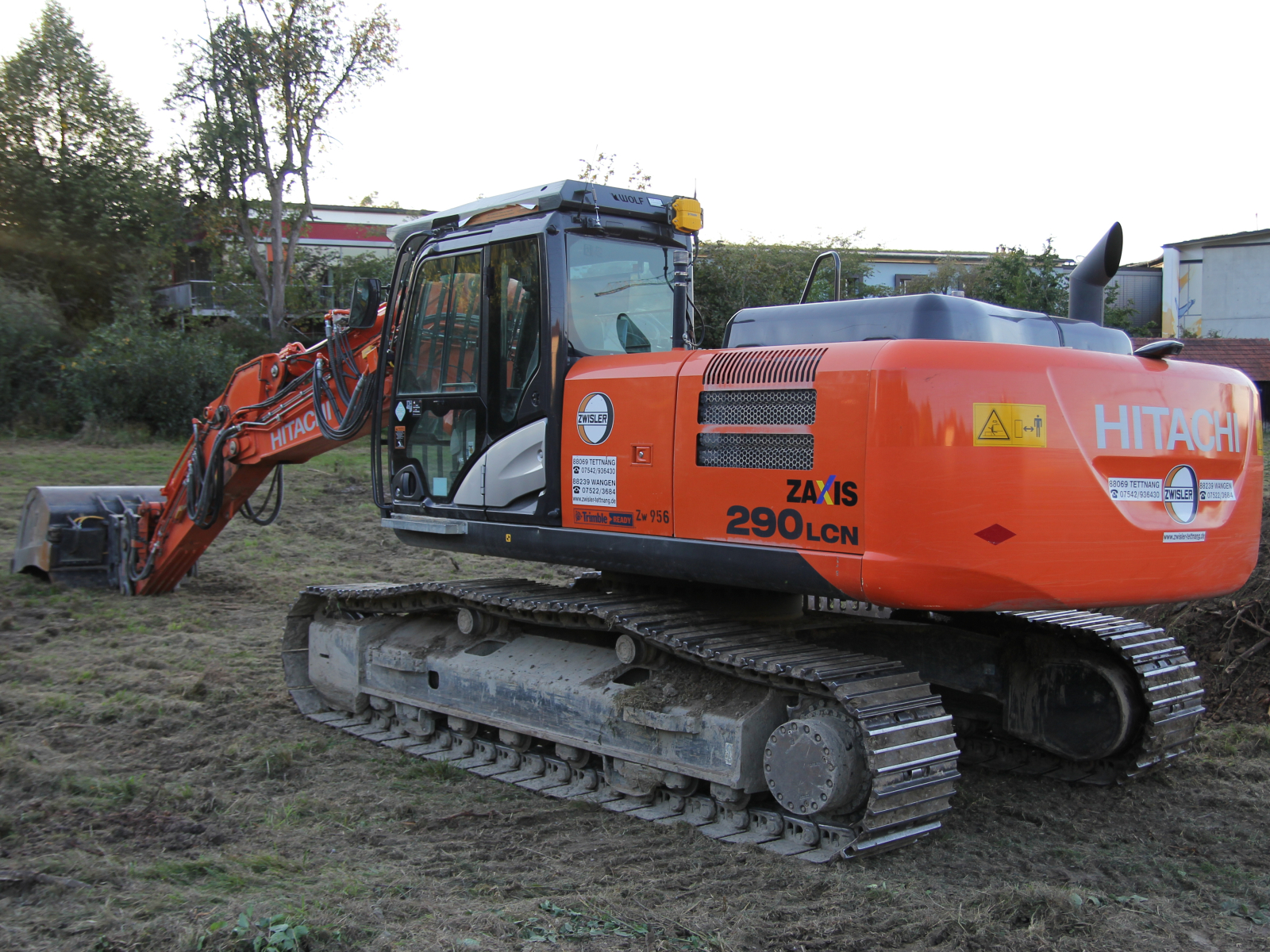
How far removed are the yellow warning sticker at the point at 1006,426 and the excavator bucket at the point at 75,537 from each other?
813 cm

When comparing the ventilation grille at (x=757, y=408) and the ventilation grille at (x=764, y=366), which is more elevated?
the ventilation grille at (x=764, y=366)

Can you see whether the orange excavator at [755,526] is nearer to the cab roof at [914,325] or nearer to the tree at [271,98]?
the cab roof at [914,325]

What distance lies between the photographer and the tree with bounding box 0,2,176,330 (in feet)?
87.9

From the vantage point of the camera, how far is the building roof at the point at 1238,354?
19.2 m

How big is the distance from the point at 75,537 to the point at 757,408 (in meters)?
7.68

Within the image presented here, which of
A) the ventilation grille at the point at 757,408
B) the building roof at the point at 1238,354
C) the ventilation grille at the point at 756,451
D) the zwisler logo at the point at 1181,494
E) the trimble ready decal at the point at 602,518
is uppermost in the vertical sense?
the building roof at the point at 1238,354

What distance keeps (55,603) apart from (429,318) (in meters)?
5.46

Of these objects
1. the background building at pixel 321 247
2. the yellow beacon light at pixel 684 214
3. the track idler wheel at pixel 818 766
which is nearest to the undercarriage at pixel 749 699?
the track idler wheel at pixel 818 766

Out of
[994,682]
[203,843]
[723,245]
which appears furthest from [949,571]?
[723,245]

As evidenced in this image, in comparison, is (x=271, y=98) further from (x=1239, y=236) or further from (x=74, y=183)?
(x=1239, y=236)

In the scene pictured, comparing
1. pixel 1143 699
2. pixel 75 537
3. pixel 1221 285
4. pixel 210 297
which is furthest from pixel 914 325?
pixel 1221 285

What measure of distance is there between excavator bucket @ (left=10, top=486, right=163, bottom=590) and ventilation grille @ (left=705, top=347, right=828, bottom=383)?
701 centimetres

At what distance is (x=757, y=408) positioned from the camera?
4398 mm

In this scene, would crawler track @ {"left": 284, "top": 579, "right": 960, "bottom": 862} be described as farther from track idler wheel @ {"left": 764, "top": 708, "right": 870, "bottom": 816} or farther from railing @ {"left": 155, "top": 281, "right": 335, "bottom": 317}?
railing @ {"left": 155, "top": 281, "right": 335, "bottom": 317}
